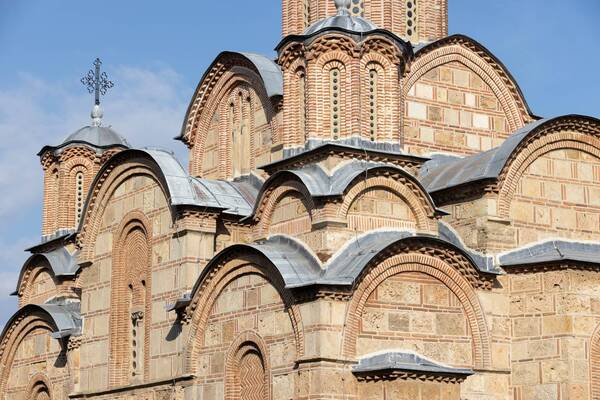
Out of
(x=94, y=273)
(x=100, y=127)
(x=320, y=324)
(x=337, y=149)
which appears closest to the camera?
(x=320, y=324)

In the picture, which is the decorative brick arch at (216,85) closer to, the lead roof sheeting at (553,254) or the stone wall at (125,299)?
the stone wall at (125,299)

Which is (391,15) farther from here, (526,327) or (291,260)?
(526,327)

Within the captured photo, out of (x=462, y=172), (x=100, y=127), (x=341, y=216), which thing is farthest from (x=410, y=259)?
(x=100, y=127)

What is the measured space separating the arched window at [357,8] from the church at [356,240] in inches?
1.1

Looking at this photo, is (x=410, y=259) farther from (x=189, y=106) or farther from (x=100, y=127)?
(x=100, y=127)

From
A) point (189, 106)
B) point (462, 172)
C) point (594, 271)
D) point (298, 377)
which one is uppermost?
point (189, 106)

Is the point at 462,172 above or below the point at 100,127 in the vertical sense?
below

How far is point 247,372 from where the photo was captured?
769 inches

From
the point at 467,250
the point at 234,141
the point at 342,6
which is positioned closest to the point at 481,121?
the point at 467,250

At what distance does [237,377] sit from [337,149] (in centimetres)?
356

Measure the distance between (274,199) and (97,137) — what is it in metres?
8.16

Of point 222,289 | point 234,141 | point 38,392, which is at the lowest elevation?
point 38,392

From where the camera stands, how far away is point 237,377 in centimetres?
1966

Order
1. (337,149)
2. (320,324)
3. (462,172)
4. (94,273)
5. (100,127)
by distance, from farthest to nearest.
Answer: (100,127), (94,273), (462,172), (337,149), (320,324)
